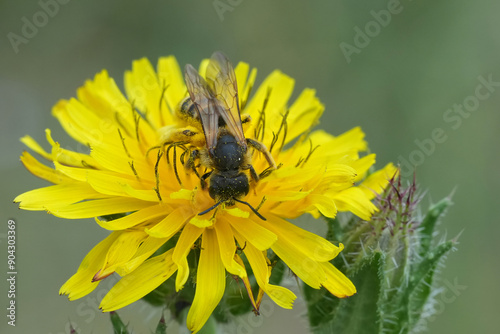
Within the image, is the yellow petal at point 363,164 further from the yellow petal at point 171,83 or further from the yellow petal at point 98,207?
the yellow petal at point 171,83

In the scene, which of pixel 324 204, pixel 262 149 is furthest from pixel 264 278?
pixel 262 149

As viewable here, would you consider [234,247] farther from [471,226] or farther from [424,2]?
[424,2]

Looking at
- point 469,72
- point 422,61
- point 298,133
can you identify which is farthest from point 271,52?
point 298,133

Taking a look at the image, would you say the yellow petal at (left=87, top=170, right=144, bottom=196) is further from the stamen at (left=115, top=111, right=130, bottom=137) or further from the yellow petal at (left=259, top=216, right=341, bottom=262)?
the yellow petal at (left=259, top=216, right=341, bottom=262)

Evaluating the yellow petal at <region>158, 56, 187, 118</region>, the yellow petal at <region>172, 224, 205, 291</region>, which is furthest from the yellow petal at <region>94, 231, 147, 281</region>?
the yellow petal at <region>158, 56, 187, 118</region>

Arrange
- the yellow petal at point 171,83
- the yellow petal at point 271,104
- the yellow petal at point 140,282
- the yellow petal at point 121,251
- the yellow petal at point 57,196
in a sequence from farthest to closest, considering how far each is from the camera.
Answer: the yellow petal at point 171,83 → the yellow petal at point 271,104 → the yellow petal at point 57,196 → the yellow petal at point 121,251 → the yellow petal at point 140,282

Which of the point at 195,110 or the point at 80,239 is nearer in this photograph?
the point at 195,110

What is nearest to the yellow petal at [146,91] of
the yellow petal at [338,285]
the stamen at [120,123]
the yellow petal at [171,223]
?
the stamen at [120,123]
